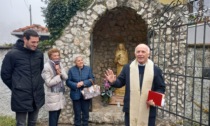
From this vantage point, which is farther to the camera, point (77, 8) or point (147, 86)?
point (77, 8)

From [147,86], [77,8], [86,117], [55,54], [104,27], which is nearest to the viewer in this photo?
[147,86]

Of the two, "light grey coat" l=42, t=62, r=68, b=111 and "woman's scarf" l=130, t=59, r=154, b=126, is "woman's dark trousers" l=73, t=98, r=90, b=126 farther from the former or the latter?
"woman's scarf" l=130, t=59, r=154, b=126

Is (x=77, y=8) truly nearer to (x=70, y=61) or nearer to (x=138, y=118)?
(x=70, y=61)

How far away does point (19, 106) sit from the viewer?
3.20m

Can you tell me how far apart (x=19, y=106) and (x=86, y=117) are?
4.89ft

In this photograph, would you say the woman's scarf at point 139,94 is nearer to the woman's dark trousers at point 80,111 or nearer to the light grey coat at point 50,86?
the light grey coat at point 50,86

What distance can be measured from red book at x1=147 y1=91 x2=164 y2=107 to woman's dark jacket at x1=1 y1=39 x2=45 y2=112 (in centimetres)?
150

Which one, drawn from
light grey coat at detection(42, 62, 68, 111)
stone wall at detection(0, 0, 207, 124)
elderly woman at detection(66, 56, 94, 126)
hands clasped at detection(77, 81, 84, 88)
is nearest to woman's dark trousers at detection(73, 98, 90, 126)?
elderly woman at detection(66, 56, 94, 126)

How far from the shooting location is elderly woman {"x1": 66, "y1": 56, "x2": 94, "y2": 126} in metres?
4.27

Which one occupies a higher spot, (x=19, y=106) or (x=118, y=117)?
(x=19, y=106)

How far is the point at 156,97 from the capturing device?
2.97 m

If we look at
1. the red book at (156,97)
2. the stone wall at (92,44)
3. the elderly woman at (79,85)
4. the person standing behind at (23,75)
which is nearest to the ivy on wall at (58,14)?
the stone wall at (92,44)

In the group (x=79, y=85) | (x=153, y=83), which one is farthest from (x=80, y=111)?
(x=153, y=83)

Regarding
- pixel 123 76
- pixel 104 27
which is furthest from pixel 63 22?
pixel 123 76
